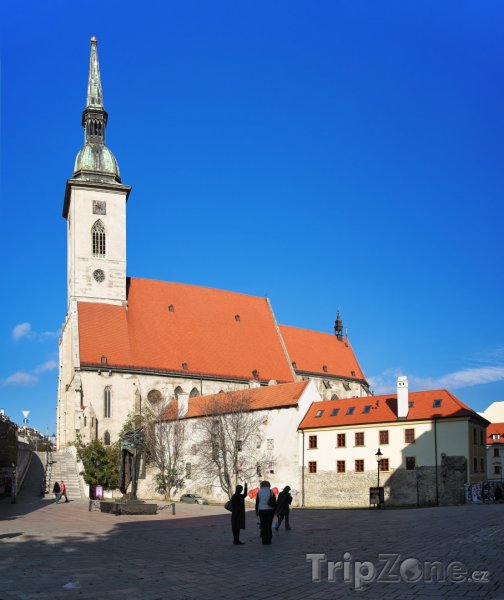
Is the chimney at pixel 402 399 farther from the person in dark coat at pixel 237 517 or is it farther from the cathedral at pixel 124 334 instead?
the person in dark coat at pixel 237 517

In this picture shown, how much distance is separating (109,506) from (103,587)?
74.7ft

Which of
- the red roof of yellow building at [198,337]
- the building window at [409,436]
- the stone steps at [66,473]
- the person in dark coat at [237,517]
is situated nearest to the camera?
the person in dark coat at [237,517]

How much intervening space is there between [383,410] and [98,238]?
32144 millimetres

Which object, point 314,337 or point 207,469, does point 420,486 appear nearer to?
point 207,469

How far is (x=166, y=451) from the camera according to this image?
60000 mm

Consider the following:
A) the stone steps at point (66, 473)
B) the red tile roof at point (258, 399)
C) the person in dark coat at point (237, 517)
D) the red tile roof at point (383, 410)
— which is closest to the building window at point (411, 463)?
the red tile roof at point (383, 410)

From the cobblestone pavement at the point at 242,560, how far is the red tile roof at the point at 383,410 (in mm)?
23644

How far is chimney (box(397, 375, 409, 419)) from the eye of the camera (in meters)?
50.1

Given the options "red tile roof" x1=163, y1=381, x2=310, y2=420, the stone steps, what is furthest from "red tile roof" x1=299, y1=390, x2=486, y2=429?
the stone steps

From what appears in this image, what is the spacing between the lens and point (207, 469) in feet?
186

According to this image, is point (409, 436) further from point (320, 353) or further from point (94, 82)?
point (94, 82)

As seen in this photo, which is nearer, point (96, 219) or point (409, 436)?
point (409, 436)

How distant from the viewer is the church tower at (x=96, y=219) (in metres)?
68.2

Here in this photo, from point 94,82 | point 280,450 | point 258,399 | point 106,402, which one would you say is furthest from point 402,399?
point 94,82
